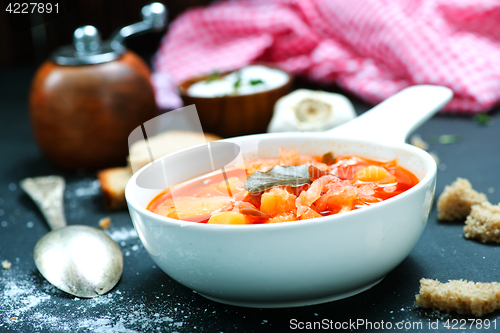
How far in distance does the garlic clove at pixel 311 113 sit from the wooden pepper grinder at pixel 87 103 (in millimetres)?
602

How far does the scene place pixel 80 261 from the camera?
130cm

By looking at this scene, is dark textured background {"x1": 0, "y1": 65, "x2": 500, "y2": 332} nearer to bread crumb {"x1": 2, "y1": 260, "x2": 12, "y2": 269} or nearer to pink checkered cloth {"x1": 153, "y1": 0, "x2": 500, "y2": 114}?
bread crumb {"x1": 2, "y1": 260, "x2": 12, "y2": 269}

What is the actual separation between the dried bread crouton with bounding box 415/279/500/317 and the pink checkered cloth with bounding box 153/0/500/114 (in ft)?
5.44

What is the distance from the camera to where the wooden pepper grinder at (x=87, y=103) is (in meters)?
2.15

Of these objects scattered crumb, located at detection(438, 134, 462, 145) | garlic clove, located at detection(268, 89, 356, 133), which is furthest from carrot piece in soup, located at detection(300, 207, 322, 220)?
scattered crumb, located at detection(438, 134, 462, 145)

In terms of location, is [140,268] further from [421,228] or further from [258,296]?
[421,228]

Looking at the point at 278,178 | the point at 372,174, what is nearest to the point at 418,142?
the point at 372,174

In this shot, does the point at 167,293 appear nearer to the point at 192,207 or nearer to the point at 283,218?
the point at 192,207

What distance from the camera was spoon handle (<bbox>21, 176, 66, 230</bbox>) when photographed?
172cm

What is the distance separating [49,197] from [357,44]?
1.94 metres

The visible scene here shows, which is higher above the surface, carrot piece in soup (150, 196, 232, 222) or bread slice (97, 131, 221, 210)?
carrot piece in soup (150, 196, 232, 222)

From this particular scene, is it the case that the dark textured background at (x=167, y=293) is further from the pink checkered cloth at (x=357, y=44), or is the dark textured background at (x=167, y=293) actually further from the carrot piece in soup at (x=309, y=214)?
the pink checkered cloth at (x=357, y=44)

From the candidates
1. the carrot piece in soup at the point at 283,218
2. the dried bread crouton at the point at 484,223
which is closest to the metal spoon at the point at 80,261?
the carrot piece in soup at the point at 283,218

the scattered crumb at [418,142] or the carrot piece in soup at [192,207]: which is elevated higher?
the carrot piece in soup at [192,207]
